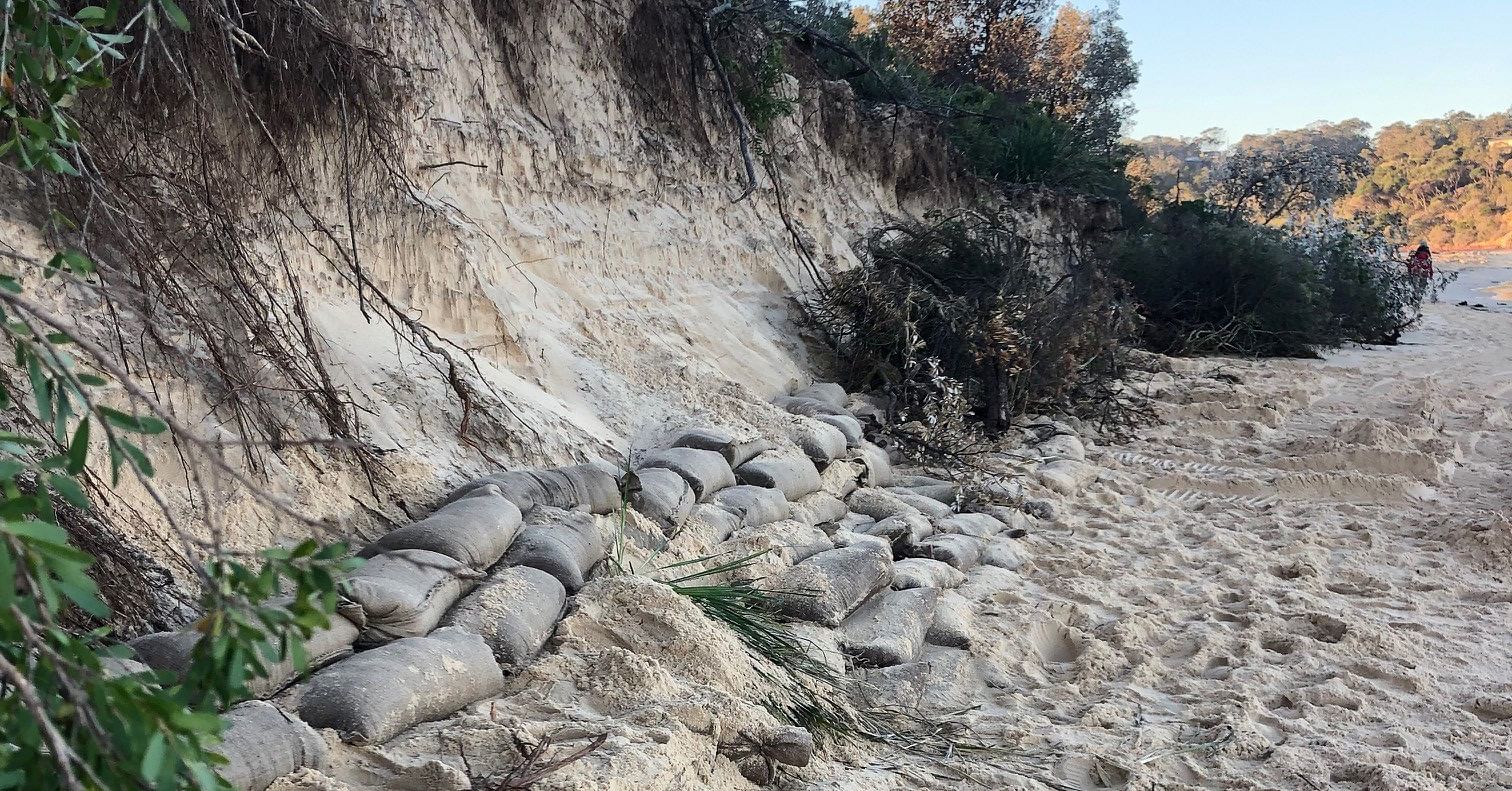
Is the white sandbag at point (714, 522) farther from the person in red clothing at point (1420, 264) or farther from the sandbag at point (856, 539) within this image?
the person in red clothing at point (1420, 264)

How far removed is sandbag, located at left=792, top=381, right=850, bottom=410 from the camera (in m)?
6.63

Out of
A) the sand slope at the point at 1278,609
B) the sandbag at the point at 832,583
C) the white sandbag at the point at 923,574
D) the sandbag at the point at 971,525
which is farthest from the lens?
the sandbag at the point at 971,525

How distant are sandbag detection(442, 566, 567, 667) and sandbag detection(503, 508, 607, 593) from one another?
9cm

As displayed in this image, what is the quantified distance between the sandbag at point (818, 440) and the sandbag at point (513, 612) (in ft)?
8.54

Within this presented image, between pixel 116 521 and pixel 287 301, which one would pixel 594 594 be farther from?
pixel 287 301

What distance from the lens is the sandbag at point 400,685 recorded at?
218 centimetres

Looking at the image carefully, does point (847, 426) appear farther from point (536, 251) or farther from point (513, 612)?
point (513, 612)

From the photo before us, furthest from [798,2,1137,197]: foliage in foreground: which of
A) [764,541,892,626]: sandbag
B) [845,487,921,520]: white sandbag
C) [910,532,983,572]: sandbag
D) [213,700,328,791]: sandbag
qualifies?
[213,700,328,791]: sandbag

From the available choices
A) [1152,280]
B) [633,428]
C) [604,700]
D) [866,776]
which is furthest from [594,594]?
[1152,280]

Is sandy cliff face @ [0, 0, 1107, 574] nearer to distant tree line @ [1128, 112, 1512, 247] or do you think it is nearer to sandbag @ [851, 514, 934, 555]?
sandbag @ [851, 514, 934, 555]

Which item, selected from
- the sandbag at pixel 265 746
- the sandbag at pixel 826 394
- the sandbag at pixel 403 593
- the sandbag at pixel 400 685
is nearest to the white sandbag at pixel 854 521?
the sandbag at pixel 826 394

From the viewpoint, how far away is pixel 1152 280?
11.8 meters

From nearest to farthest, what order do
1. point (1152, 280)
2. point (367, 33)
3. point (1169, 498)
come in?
point (367, 33), point (1169, 498), point (1152, 280)

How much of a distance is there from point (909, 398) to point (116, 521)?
16.4 ft
